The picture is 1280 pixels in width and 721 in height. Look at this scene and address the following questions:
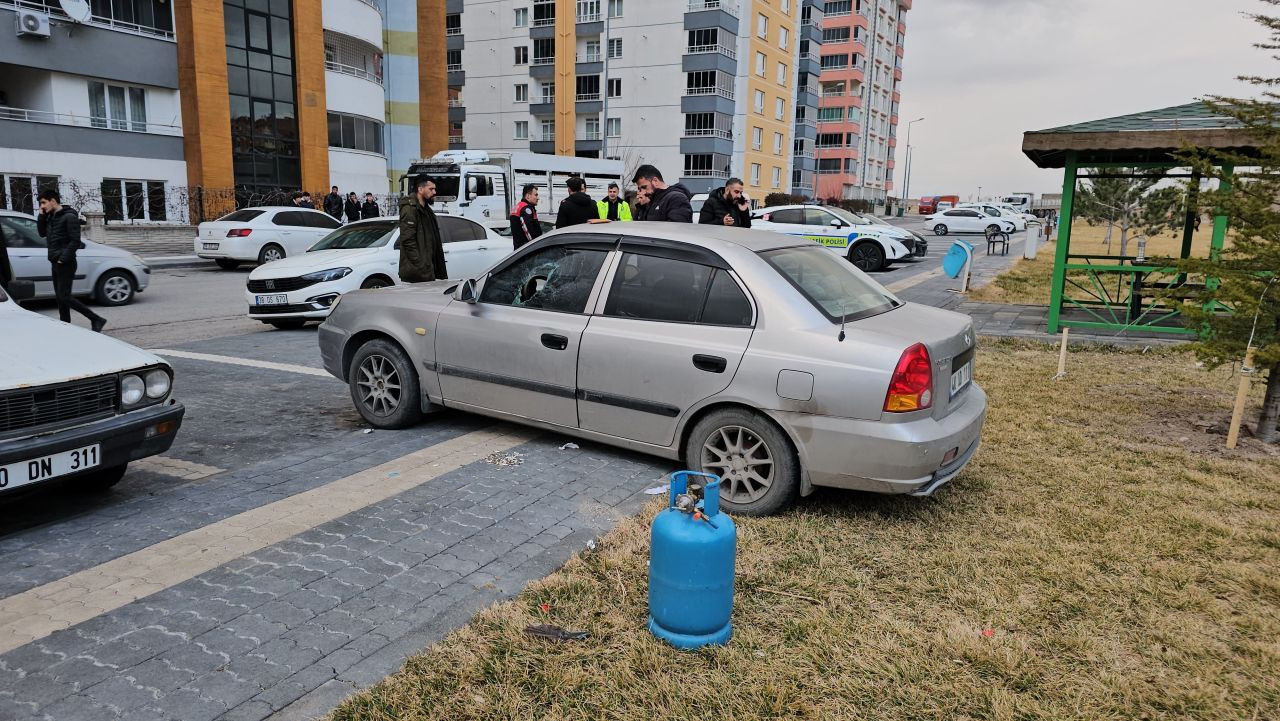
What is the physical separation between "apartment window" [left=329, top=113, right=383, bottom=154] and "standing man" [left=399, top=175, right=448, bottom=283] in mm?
28261

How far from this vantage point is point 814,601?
142 inches

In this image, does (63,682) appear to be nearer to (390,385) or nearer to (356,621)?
(356,621)

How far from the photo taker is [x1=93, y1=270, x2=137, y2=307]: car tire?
13141mm

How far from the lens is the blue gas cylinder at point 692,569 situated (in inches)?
124

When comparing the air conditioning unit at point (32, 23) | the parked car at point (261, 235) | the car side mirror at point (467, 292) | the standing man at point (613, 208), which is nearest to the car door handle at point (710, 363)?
the car side mirror at point (467, 292)

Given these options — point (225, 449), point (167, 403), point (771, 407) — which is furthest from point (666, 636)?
point (225, 449)

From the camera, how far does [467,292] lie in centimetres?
570

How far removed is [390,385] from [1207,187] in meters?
A: 6.25

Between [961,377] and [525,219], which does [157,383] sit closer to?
[961,377]

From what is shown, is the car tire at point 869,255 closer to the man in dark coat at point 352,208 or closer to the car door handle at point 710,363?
the man in dark coat at point 352,208

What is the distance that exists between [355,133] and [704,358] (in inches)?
1360

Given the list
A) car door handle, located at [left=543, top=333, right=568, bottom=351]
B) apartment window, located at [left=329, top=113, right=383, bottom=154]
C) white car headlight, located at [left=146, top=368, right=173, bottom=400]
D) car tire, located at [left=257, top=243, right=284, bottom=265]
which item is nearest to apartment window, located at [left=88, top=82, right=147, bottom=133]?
apartment window, located at [left=329, top=113, right=383, bottom=154]

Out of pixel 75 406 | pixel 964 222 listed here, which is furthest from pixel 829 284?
pixel 964 222

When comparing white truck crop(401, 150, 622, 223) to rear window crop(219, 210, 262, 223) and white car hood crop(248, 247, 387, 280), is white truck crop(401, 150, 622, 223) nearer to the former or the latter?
rear window crop(219, 210, 262, 223)
